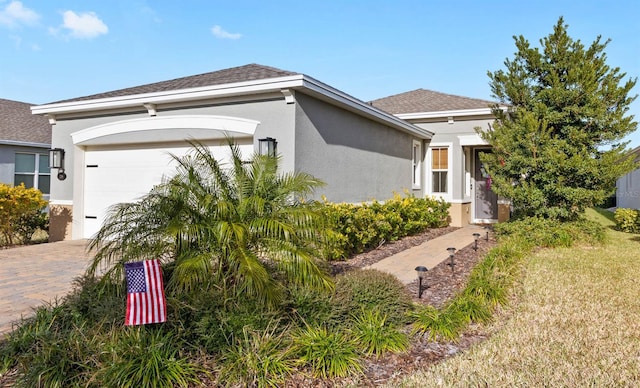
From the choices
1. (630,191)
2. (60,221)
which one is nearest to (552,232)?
(60,221)

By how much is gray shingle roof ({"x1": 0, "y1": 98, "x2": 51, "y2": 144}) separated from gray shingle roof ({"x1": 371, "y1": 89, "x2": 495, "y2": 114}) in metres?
12.5

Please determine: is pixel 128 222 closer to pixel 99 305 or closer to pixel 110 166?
pixel 99 305

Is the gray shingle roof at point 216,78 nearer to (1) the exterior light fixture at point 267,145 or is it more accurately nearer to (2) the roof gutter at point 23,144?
(1) the exterior light fixture at point 267,145

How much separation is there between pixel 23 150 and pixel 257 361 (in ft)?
50.0

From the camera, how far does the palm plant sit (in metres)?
3.74

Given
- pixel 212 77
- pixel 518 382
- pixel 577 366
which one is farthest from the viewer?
pixel 212 77

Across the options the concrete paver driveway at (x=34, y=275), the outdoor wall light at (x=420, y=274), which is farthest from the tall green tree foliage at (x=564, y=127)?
the concrete paver driveway at (x=34, y=275)

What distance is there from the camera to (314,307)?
4004 mm

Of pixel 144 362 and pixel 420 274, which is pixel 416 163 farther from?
pixel 144 362

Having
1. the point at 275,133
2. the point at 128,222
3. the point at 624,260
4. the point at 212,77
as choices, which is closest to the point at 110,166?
the point at 212,77

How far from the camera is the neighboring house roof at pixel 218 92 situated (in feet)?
24.5

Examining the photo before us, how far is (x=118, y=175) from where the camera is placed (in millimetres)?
9844

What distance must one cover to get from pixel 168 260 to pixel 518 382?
3.23m

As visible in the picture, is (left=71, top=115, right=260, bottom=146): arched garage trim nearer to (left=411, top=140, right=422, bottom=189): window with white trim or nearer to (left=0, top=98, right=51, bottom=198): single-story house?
(left=0, top=98, right=51, bottom=198): single-story house
